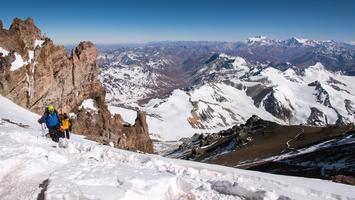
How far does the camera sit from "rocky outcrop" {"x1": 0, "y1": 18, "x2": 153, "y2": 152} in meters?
89.1

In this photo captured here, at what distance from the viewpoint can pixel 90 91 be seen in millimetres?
122250

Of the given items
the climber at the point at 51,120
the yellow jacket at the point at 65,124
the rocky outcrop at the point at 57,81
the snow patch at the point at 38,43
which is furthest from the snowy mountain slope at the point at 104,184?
the snow patch at the point at 38,43

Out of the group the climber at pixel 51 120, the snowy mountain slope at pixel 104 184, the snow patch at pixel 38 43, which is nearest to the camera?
the snowy mountain slope at pixel 104 184

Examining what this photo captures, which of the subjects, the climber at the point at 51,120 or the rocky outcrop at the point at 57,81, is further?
the rocky outcrop at the point at 57,81

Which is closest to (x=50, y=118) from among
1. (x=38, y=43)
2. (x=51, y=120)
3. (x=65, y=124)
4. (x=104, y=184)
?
(x=51, y=120)

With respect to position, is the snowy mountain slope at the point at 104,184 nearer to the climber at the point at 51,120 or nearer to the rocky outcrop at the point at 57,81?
the climber at the point at 51,120

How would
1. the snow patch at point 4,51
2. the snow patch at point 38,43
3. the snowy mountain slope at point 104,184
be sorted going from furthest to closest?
the snow patch at point 38,43 < the snow patch at point 4,51 < the snowy mountain slope at point 104,184

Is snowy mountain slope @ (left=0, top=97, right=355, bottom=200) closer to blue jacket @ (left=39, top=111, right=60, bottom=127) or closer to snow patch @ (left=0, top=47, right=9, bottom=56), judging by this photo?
blue jacket @ (left=39, top=111, right=60, bottom=127)

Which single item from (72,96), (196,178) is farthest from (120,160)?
(72,96)

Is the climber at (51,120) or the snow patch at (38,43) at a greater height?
the snow patch at (38,43)

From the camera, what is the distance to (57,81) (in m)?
105

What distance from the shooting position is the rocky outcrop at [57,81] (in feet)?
292

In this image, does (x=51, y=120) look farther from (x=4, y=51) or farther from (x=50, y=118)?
(x=4, y=51)

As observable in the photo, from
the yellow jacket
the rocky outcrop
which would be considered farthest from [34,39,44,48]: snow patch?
the yellow jacket
